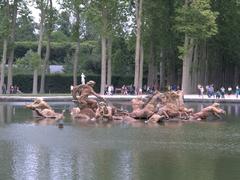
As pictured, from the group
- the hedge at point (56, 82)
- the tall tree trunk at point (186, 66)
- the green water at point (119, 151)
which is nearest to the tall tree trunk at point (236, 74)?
the hedge at point (56, 82)

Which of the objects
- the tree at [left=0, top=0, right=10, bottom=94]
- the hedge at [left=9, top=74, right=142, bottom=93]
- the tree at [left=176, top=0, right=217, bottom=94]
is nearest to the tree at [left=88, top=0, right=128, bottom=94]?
the tree at [left=176, top=0, right=217, bottom=94]

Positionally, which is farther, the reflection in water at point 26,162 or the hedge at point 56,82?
the hedge at point 56,82

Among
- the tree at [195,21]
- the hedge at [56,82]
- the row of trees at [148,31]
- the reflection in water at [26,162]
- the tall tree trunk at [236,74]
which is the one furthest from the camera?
the tall tree trunk at [236,74]

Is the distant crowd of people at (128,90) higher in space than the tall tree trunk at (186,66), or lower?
lower

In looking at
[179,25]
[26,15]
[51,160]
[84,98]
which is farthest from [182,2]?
[51,160]

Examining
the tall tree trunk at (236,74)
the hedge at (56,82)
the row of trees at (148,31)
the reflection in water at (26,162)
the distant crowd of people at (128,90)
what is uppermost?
the row of trees at (148,31)

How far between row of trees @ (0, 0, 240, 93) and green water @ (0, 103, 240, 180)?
27699 mm

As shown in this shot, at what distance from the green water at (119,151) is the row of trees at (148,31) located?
27.7 metres

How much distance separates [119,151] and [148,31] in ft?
142

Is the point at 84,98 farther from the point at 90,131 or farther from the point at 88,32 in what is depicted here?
the point at 88,32

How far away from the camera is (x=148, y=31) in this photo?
62.5m

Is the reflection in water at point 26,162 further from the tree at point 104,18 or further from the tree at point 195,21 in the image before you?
the tree at point 104,18

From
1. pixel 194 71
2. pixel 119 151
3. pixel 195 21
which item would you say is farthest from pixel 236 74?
pixel 119 151

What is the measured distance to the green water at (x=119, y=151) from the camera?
52.8 feet
